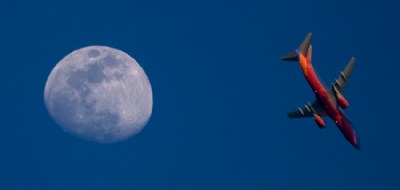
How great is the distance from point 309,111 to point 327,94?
147 inches

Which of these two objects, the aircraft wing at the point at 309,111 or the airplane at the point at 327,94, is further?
the aircraft wing at the point at 309,111

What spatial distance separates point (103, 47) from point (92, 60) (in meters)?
3.56

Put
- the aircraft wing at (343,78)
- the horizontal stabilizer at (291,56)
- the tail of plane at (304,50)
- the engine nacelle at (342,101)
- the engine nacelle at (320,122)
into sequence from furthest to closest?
1. the engine nacelle at (320,122)
2. the aircraft wing at (343,78)
3. the engine nacelle at (342,101)
4. the tail of plane at (304,50)
5. the horizontal stabilizer at (291,56)

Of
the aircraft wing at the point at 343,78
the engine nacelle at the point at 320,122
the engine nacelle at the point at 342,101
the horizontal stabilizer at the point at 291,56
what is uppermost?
the horizontal stabilizer at the point at 291,56

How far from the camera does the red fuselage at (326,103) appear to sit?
57719 millimetres

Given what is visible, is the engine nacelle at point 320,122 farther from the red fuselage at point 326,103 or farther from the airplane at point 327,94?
the red fuselage at point 326,103

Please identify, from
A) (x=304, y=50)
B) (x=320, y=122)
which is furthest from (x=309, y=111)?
(x=304, y=50)

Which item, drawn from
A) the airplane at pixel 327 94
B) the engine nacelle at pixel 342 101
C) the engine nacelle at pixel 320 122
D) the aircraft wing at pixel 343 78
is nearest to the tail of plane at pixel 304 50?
the airplane at pixel 327 94

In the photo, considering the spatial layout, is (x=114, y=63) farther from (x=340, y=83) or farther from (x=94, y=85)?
(x=340, y=83)

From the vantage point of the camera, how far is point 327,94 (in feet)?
191

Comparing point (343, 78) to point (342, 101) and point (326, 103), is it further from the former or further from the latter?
point (326, 103)

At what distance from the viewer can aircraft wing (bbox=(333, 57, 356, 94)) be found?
2259 inches

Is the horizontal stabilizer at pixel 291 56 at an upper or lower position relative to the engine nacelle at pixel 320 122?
upper

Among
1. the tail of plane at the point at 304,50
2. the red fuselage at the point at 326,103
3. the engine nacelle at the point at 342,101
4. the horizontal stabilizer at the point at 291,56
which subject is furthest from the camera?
the red fuselage at the point at 326,103
